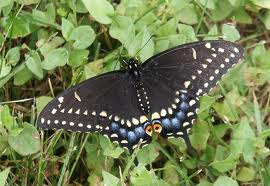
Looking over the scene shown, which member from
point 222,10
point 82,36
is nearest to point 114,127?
point 82,36

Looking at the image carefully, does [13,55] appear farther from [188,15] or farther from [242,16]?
[242,16]

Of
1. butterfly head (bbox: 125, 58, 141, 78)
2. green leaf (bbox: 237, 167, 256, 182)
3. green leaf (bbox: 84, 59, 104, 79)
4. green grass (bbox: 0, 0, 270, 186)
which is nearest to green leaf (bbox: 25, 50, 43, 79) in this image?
green grass (bbox: 0, 0, 270, 186)

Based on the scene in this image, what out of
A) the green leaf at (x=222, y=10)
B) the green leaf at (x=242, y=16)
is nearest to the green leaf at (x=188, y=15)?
the green leaf at (x=222, y=10)

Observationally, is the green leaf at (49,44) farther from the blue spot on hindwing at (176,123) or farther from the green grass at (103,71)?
the blue spot on hindwing at (176,123)

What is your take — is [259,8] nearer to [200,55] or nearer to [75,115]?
[200,55]

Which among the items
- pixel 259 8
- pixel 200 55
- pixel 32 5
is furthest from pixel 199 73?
pixel 32 5

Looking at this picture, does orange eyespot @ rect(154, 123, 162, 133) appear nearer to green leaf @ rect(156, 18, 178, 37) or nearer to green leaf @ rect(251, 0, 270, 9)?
green leaf @ rect(156, 18, 178, 37)
